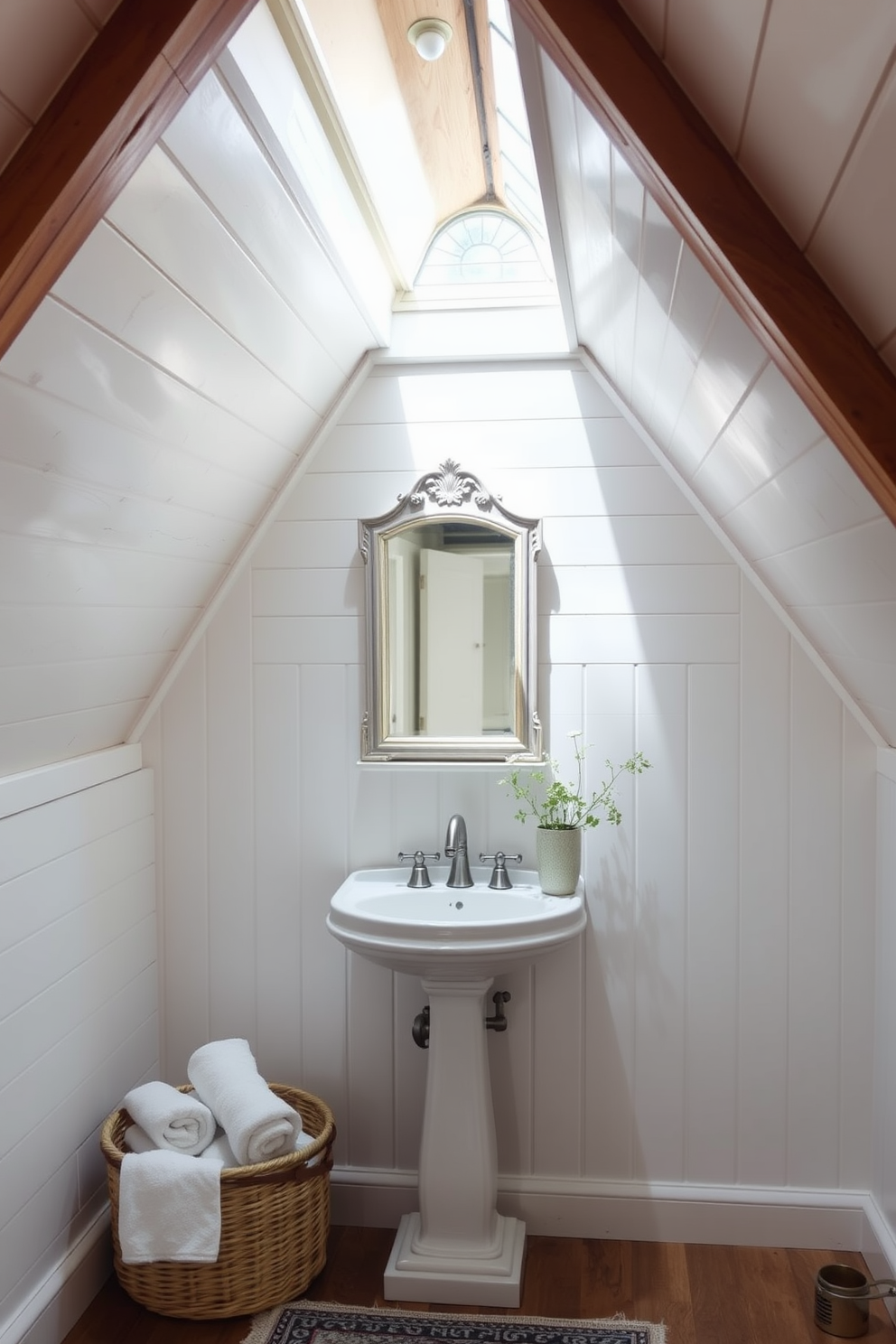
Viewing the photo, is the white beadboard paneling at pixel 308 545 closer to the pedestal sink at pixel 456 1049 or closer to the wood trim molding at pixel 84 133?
the pedestal sink at pixel 456 1049

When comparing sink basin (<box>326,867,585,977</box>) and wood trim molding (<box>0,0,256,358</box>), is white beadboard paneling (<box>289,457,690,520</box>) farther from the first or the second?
wood trim molding (<box>0,0,256,358</box>)

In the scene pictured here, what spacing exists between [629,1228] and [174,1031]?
1188 millimetres

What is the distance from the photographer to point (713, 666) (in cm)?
248

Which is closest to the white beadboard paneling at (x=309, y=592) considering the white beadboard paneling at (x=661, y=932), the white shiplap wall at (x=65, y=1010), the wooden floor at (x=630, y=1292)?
the white shiplap wall at (x=65, y=1010)

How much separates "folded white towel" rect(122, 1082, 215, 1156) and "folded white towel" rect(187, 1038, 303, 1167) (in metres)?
0.04

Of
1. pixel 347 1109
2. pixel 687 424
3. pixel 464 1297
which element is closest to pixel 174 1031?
pixel 347 1109

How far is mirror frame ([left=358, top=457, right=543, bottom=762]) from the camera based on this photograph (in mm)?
2498

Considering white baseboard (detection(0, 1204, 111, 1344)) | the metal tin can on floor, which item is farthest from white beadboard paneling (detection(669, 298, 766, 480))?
white baseboard (detection(0, 1204, 111, 1344))

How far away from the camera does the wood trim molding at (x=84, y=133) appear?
110cm

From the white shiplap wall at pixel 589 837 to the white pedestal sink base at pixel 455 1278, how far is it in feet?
0.84

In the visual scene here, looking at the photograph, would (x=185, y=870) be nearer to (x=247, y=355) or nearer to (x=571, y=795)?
(x=571, y=795)

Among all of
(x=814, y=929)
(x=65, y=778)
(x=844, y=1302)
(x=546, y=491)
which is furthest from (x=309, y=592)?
(x=844, y=1302)

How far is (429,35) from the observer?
5.69 feet

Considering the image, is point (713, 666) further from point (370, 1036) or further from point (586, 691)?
point (370, 1036)
